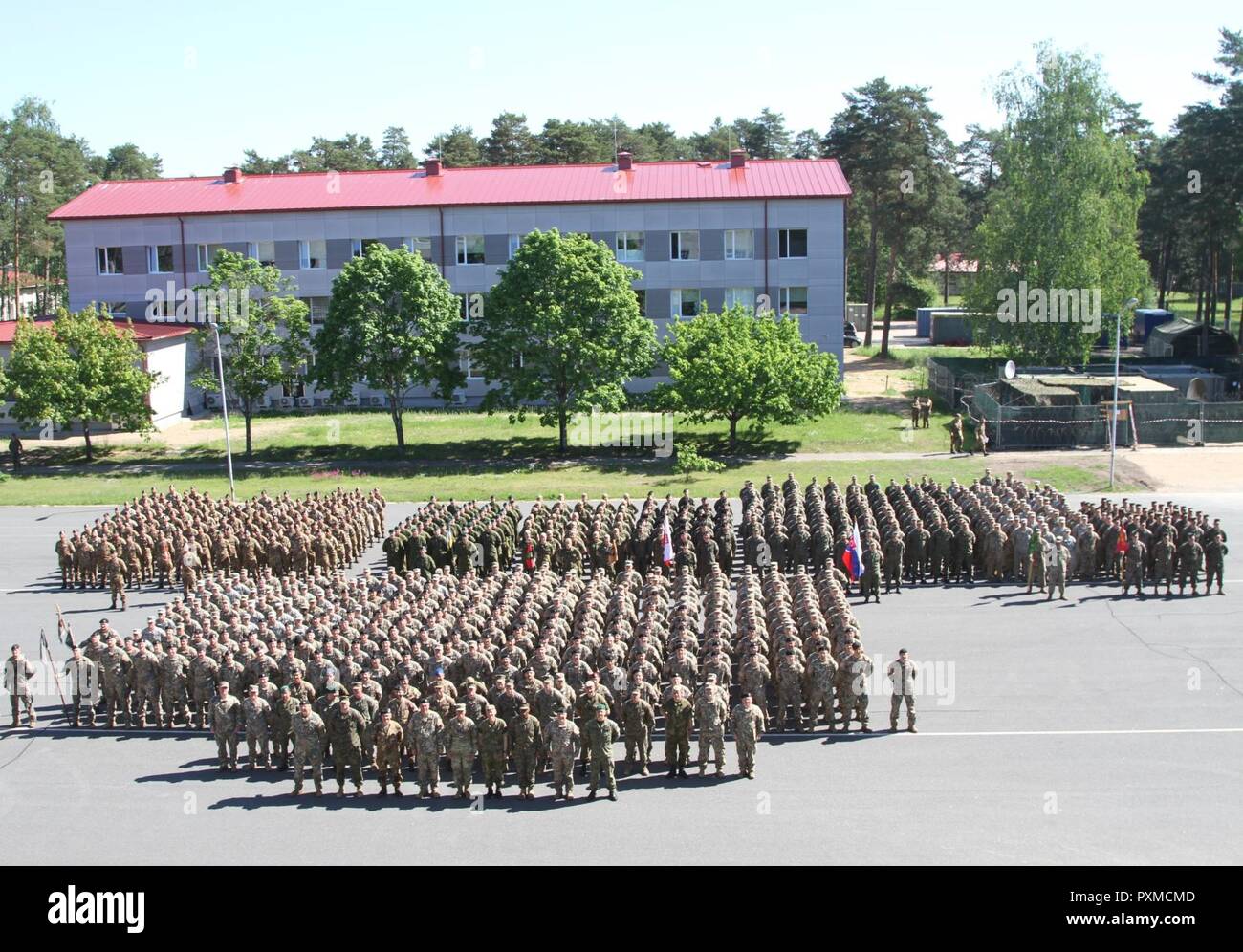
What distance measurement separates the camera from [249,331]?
41375 millimetres

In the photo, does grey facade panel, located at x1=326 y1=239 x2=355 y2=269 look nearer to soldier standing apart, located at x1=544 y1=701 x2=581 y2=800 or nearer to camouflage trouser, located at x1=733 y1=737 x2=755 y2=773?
soldier standing apart, located at x1=544 y1=701 x2=581 y2=800

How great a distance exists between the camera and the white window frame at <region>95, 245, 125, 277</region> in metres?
51.9

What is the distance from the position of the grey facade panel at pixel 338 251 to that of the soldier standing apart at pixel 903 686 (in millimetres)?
39350

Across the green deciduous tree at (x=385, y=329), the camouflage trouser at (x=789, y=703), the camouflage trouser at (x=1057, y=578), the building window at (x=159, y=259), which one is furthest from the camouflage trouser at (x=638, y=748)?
the building window at (x=159, y=259)

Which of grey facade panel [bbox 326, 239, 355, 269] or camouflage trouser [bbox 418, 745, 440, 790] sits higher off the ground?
grey facade panel [bbox 326, 239, 355, 269]

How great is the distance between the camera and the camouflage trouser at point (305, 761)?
14727 millimetres

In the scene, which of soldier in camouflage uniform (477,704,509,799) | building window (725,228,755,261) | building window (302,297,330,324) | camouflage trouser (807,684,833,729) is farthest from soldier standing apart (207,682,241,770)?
building window (302,297,330,324)

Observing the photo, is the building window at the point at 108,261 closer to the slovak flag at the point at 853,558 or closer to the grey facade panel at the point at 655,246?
the grey facade panel at the point at 655,246

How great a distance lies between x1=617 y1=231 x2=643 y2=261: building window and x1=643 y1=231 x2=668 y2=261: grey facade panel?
202 mm

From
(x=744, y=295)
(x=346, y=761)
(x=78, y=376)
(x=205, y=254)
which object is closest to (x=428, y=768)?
(x=346, y=761)

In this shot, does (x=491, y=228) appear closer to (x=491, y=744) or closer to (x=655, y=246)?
(x=655, y=246)

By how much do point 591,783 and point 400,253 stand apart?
96.6 feet

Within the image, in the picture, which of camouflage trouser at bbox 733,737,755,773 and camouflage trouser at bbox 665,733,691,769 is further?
camouflage trouser at bbox 665,733,691,769

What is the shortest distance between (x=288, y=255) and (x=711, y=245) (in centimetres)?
1751
